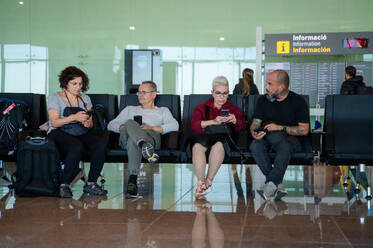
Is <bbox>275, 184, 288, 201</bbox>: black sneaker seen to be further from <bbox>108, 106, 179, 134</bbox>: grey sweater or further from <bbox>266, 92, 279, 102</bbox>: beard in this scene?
<bbox>108, 106, 179, 134</bbox>: grey sweater

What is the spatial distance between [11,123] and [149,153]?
1.43 meters

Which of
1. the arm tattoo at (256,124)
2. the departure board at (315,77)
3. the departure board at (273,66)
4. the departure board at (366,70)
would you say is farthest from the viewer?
the departure board at (366,70)

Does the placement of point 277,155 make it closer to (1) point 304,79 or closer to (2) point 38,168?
(2) point 38,168

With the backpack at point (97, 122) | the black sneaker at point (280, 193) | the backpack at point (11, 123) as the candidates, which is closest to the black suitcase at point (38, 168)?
the backpack at point (11, 123)

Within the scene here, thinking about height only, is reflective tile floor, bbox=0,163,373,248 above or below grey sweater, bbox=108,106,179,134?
below

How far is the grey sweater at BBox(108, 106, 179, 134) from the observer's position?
16.1 ft

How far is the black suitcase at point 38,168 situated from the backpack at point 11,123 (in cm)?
27

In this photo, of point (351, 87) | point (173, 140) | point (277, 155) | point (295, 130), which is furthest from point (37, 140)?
point (351, 87)

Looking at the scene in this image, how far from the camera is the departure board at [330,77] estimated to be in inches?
360

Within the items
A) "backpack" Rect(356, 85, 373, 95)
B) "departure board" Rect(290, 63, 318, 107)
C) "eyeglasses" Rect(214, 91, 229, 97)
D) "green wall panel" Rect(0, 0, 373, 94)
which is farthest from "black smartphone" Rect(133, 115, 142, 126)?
"green wall panel" Rect(0, 0, 373, 94)

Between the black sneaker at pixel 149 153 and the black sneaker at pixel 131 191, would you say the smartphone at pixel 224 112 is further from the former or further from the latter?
the black sneaker at pixel 131 191

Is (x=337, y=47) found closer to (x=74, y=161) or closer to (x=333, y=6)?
(x=333, y=6)

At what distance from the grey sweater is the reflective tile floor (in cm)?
66

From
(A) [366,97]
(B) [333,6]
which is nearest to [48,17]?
(B) [333,6]
